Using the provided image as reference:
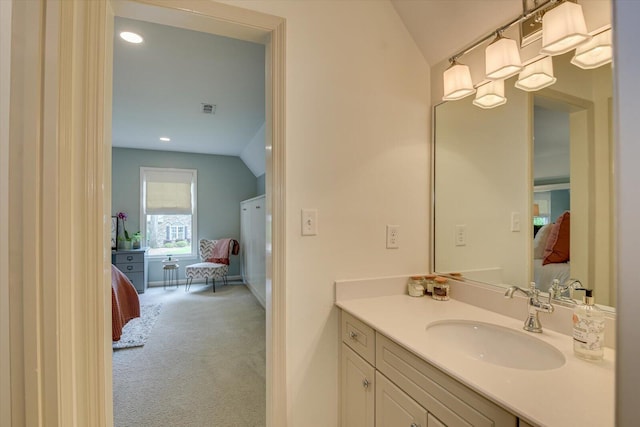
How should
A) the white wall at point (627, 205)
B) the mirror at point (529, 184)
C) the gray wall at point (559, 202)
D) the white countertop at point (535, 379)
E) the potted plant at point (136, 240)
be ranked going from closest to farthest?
1. the white wall at point (627, 205)
2. the white countertop at point (535, 379)
3. the mirror at point (529, 184)
4. the gray wall at point (559, 202)
5. the potted plant at point (136, 240)

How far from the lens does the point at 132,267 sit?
4551mm

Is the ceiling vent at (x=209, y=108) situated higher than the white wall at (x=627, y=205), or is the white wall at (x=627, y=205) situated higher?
the ceiling vent at (x=209, y=108)

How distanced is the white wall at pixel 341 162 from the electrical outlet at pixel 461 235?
18 cm

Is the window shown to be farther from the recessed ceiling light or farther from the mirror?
the mirror

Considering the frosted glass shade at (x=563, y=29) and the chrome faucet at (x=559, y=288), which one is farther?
the chrome faucet at (x=559, y=288)

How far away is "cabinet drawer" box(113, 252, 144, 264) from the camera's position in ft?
14.7

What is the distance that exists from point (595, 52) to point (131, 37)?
2.58 m

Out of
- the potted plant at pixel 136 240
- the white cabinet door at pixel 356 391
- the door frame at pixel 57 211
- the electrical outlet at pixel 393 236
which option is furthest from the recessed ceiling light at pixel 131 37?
the potted plant at pixel 136 240

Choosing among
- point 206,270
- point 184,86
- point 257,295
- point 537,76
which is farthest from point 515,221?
point 206,270

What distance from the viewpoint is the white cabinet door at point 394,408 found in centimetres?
94

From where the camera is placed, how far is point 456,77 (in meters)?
1.42

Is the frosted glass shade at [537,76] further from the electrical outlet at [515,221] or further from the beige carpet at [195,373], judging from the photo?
the beige carpet at [195,373]

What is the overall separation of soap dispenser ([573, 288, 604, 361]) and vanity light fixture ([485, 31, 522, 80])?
94cm

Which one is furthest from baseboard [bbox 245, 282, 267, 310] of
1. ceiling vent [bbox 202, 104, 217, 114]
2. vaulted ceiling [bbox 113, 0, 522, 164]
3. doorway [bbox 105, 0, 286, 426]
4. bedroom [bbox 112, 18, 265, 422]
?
doorway [bbox 105, 0, 286, 426]
